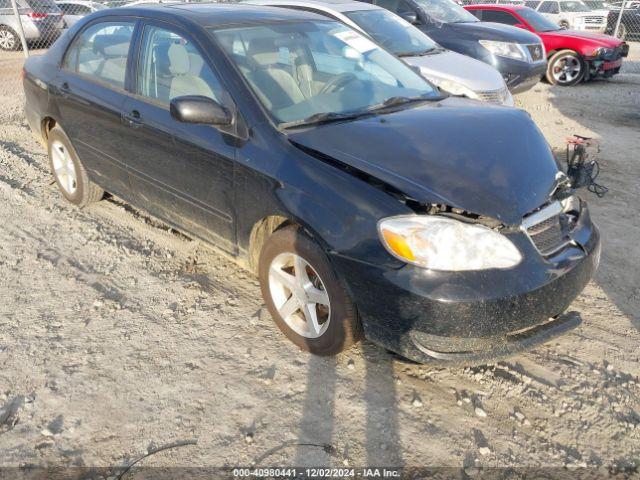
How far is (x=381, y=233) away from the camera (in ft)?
7.79

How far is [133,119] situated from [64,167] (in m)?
1.54

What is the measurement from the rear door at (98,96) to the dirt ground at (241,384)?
68cm

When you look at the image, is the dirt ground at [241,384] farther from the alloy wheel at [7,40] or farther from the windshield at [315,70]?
the alloy wheel at [7,40]

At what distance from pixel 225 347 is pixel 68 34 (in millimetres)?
3064

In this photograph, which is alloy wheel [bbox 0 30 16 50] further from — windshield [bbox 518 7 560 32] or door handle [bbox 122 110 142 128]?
door handle [bbox 122 110 142 128]

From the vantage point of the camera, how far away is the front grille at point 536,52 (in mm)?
9023

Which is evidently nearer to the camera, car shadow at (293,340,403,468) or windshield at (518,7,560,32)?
car shadow at (293,340,403,468)

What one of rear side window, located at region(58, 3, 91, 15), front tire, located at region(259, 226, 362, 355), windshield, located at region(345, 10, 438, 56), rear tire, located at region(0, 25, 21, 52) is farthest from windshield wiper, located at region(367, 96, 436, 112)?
rear side window, located at region(58, 3, 91, 15)

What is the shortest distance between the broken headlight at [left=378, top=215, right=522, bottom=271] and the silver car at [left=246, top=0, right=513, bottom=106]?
426 cm

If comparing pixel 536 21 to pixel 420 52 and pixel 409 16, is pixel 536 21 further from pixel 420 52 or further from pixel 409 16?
pixel 420 52

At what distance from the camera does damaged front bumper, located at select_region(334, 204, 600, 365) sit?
2.31m

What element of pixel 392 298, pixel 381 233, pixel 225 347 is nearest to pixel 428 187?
pixel 381 233

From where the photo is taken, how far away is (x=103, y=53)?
3.96 metres

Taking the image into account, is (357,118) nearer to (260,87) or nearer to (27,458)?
(260,87)
